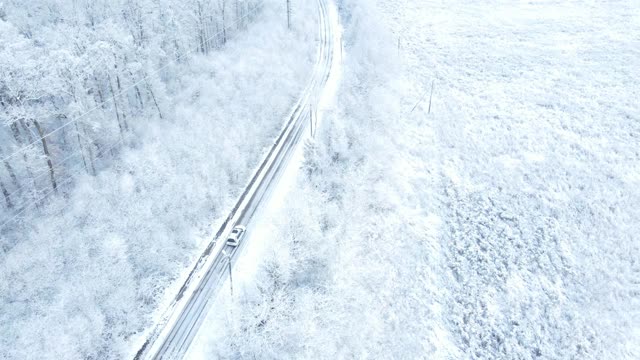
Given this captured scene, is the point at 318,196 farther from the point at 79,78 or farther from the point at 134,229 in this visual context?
the point at 79,78

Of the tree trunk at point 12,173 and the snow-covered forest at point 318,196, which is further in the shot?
the tree trunk at point 12,173

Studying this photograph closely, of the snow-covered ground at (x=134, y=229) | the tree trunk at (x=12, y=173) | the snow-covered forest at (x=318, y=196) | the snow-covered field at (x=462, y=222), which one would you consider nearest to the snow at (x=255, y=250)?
the snow-covered forest at (x=318, y=196)

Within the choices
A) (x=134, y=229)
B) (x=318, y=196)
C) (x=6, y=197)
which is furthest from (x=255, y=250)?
(x=6, y=197)

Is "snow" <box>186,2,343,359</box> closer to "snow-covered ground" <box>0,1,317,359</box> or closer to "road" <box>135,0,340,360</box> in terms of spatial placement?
"road" <box>135,0,340,360</box>

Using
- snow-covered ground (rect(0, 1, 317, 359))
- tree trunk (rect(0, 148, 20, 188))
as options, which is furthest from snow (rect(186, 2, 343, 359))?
tree trunk (rect(0, 148, 20, 188))

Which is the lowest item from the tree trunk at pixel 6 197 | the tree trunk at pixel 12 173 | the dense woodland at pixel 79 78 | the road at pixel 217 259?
the road at pixel 217 259

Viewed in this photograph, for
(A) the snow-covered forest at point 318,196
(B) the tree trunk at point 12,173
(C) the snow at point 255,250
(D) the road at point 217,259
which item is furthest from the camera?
(B) the tree trunk at point 12,173

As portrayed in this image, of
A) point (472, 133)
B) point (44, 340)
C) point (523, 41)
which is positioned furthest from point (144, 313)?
point (523, 41)

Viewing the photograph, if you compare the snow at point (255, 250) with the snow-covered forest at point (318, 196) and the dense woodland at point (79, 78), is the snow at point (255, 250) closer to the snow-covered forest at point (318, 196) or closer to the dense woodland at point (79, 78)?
the snow-covered forest at point (318, 196)
